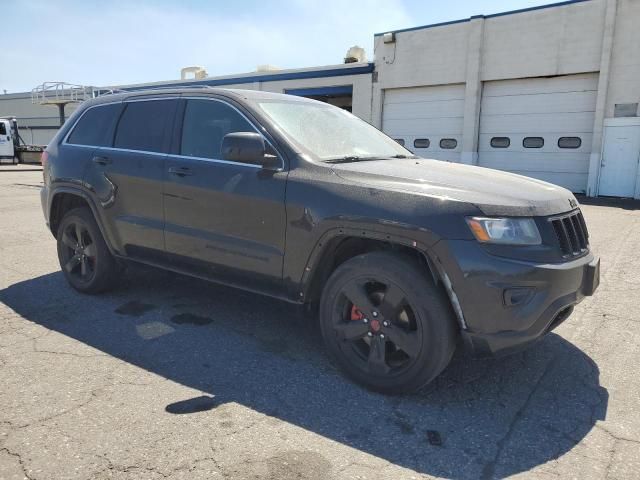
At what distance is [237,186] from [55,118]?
42.7 meters

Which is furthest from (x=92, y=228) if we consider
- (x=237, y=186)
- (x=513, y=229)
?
(x=513, y=229)

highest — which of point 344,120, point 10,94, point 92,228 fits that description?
point 10,94

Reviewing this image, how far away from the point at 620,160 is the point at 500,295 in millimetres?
15726

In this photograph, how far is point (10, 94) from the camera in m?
44.7

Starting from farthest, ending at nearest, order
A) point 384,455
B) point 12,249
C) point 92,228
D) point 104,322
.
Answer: point 12,249
point 92,228
point 104,322
point 384,455

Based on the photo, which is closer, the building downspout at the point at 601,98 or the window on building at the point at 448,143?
the building downspout at the point at 601,98

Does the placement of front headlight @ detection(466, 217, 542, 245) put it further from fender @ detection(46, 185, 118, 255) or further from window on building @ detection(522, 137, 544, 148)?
window on building @ detection(522, 137, 544, 148)

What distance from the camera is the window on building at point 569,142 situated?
54.2ft

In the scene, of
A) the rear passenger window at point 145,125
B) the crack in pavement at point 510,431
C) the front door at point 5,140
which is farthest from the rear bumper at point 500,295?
the front door at point 5,140

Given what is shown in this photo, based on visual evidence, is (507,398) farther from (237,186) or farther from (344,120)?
(344,120)

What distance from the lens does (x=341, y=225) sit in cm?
308

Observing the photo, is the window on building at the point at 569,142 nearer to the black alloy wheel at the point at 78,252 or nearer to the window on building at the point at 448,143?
the window on building at the point at 448,143

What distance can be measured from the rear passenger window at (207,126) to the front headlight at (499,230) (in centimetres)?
175

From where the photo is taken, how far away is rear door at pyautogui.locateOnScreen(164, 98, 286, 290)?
3.43 metres
